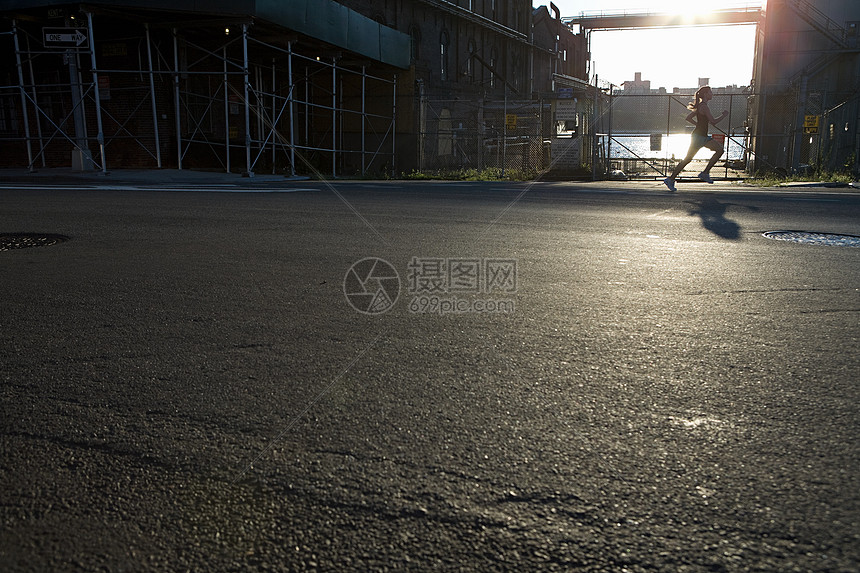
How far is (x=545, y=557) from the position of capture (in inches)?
63.5

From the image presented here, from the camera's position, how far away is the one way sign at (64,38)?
17656 millimetres

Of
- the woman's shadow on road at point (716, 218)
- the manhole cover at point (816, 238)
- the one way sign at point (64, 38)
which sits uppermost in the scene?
the one way sign at point (64, 38)

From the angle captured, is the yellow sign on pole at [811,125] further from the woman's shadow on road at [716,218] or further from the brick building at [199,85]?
the brick building at [199,85]

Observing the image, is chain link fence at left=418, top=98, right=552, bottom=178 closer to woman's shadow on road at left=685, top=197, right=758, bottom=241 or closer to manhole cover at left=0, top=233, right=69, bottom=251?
woman's shadow on road at left=685, top=197, right=758, bottom=241

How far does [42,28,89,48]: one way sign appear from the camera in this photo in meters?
17.7

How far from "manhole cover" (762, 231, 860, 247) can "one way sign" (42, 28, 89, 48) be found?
17.1 meters

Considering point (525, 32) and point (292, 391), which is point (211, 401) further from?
point (525, 32)

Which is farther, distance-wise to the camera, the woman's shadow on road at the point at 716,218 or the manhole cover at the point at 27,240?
the woman's shadow on road at the point at 716,218

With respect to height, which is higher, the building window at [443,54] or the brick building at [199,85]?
the building window at [443,54]

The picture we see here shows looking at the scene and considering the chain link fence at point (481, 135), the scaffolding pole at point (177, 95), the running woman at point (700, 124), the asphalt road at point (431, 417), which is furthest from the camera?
the chain link fence at point (481, 135)

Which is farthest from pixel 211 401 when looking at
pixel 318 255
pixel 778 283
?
pixel 778 283

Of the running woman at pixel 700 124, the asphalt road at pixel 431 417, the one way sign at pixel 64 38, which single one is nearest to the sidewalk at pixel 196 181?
the running woman at pixel 700 124

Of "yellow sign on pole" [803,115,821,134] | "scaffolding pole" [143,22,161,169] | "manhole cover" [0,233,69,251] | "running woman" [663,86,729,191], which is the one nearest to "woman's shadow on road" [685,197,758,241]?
"running woman" [663,86,729,191]

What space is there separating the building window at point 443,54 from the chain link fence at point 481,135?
12.9 feet
